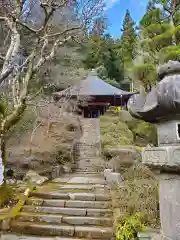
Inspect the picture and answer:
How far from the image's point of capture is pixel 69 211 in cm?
690

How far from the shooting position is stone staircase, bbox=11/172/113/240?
19.7 feet

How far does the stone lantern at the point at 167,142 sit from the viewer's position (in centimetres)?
367

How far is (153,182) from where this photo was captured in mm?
6449

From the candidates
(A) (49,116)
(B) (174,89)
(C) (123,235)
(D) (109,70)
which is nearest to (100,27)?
(A) (49,116)

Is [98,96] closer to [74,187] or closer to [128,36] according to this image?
[128,36]

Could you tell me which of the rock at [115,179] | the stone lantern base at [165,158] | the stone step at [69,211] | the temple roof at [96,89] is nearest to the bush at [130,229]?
the stone step at [69,211]

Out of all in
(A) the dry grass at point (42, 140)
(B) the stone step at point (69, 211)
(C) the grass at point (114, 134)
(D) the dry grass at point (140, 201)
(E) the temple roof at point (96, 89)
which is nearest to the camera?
(D) the dry grass at point (140, 201)

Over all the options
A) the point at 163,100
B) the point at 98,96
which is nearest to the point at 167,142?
the point at 163,100

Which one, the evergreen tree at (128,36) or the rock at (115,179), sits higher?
the evergreen tree at (128,36)

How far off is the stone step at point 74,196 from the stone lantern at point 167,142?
11.5 ft

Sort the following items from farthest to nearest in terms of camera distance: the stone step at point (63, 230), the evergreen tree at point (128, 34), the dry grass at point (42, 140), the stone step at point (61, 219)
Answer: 1. the evergreen tree at point (128, 34)
2. the dry grass at point (42, 140)
3. the stone step at point (61, 219)
4. the stone step at point (63, 230)

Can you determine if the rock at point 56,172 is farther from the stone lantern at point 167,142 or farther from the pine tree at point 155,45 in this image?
the stone lantern at point 167,142

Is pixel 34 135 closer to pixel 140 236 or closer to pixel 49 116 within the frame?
pixel 49 116

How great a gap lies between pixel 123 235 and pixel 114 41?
1430 inches
